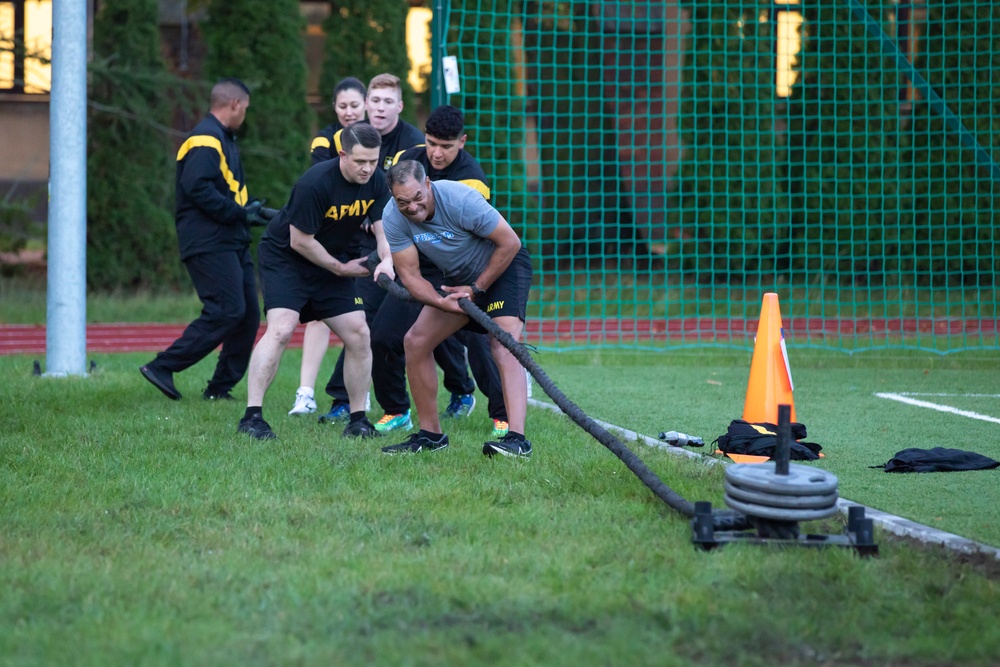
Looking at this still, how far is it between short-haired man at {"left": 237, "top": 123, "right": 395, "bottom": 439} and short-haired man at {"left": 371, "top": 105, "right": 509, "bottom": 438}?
13 centimetres

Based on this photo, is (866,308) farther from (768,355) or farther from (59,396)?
(59,396)

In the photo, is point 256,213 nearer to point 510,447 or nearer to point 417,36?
point 510,447

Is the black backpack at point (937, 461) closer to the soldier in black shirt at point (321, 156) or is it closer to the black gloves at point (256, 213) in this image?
the soldier in black shirt at point (321, 156)

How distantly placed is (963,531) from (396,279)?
10.7 ft

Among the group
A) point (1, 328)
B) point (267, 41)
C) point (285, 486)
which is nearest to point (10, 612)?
point (285, 486)

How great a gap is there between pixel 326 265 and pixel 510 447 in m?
1.46

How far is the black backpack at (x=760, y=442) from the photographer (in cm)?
529

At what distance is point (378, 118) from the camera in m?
6.68

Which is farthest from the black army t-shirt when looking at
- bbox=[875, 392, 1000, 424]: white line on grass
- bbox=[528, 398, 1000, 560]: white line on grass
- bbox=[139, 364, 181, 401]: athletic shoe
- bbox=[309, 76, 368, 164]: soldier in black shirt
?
bbox=[875, 392, 1000, 424]: white line on grass

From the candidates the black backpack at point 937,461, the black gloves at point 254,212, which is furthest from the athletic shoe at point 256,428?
the black backpack at point 937,461

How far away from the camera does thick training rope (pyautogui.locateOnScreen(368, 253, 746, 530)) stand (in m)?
3.90

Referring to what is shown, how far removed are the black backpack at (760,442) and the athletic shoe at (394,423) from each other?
5.71 feet

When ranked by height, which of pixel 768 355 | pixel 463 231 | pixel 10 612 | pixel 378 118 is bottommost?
pixel 10 612

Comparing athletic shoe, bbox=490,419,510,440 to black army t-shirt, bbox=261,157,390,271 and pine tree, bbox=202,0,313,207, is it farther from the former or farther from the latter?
pine tree, bbox=202,0,313,207
